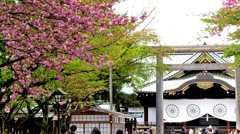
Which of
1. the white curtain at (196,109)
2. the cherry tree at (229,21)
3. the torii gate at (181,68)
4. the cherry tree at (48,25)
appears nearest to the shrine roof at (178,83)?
the white curtain at (196,109)

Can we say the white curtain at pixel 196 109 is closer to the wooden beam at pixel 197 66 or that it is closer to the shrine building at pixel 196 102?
the shrine building at pixel 196 102

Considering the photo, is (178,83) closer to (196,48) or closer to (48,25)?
(196,48)

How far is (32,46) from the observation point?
780cm

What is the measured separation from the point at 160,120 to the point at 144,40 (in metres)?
9.15

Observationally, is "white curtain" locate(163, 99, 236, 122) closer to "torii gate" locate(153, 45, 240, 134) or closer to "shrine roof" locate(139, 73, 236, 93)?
"shrine roof" locate(139, 73, 236, 93)

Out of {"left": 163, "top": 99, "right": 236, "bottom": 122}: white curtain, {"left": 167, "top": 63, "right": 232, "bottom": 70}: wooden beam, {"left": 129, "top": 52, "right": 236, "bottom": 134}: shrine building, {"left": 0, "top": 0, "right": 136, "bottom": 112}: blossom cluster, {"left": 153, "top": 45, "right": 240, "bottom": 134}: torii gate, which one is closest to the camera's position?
{"left": 0, "top": 0, "right": 136, "bottom": 112}: blossom cluster

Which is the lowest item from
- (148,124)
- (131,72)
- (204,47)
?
(148,124)

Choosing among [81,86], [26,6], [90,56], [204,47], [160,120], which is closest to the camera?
[26,6]

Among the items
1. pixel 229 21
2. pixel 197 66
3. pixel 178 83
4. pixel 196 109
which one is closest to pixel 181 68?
pixel 197 66

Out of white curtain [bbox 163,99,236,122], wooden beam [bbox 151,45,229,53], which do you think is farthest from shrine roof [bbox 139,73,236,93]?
wooden beam [bbox 151,45,229,53]

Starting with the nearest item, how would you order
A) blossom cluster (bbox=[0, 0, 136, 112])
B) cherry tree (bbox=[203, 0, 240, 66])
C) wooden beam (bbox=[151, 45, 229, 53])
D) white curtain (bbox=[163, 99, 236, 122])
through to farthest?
1. blossom cluster (bbox=[0, 0, 136, 112])
2. cherry tree (bbox=[203, 0, 240, 66])
3. wooden beam (bbox=[151, 45, 229, 53])
4. white curtain (bbox=[163, 99, 236, 122])

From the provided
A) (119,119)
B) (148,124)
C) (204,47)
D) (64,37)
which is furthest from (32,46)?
(148,124)

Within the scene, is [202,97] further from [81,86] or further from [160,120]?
[81,86]

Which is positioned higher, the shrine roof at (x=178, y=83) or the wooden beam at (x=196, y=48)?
the wooden beam at (x=196, y=48)
